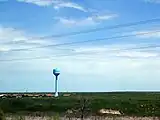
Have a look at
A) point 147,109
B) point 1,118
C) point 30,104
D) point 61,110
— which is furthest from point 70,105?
point 1,118

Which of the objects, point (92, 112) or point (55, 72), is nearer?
point (92, 112)

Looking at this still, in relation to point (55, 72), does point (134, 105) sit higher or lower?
lower

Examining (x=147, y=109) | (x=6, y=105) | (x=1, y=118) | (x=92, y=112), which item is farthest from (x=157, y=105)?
(x=1, y=118)

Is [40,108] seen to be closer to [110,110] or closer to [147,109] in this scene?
[110,110]

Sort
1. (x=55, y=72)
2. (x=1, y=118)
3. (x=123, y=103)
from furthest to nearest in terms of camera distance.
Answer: (x=55, y=72)
(x=123, y=103)
(x=1, y=118)

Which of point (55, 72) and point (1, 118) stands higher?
point (55, 72)

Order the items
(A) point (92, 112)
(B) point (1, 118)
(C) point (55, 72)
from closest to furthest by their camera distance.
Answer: (B) point (1, 118) → (A) point (92, 112) → (C) point (55, 72)

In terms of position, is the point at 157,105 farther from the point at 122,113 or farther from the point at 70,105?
the point at 70,105

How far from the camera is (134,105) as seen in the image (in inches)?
3514

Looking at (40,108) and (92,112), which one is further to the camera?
(40,108)

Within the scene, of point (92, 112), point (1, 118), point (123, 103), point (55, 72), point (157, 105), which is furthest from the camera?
point (55, 72)

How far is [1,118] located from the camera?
1323 inches

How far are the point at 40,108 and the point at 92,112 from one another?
46.5 ft

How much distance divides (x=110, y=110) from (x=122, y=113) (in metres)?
3.67
